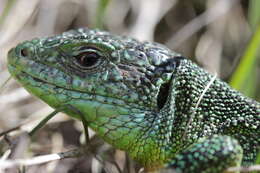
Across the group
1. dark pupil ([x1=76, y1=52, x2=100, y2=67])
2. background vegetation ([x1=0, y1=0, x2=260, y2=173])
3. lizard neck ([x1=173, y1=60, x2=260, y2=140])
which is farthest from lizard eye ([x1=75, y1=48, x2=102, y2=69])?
background vegetation ([x1=0, y1=0, x2=260, y2=173])

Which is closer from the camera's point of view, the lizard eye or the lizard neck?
the lizard neck

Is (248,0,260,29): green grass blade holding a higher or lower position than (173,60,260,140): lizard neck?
higher

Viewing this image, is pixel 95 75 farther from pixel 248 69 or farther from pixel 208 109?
pixel 248 69

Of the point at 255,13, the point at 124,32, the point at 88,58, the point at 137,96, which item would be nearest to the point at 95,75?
the point at 88,58

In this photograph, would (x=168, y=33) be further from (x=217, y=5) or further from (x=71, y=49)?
(x=71, y=49)

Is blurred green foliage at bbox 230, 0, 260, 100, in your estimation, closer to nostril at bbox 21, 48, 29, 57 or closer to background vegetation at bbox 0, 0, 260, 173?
background vegetation at bbox 0, 0, 260, 173

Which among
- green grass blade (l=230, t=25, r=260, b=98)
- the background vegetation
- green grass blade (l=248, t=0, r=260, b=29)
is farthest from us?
green grass blade (l=248, t=0, r=260, b=29)

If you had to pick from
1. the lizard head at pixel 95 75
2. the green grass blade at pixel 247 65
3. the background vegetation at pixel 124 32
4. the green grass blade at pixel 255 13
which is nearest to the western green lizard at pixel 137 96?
the lizard head at pixel 95 75

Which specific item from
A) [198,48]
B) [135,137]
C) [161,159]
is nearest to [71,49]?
[135,137]
